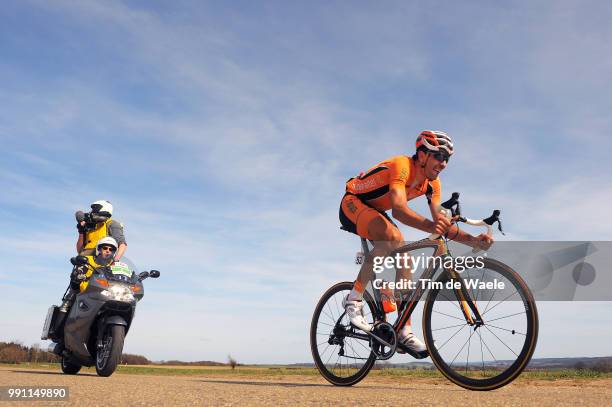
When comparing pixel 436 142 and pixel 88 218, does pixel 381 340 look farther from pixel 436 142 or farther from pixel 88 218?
pixel 88 218

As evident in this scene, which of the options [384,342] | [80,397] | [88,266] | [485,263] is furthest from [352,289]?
[88,266]

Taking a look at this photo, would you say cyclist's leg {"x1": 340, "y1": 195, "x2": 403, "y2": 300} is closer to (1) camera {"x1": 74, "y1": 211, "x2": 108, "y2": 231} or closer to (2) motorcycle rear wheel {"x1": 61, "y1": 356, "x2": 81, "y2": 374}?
(1) camera {"x1": 74, "y1": 211, "x2": 108, "y2": 231}

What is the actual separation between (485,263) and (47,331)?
7630mm

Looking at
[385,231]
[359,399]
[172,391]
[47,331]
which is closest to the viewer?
[359,399]

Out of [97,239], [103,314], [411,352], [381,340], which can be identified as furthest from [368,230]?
[97,239]

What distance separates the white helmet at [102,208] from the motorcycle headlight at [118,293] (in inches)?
86.4

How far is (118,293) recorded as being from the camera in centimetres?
845

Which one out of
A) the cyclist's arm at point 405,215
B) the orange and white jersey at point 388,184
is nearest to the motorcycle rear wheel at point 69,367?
the orange and white jersey at point 388,184

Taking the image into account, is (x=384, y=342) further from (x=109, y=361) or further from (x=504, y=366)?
(x=109, y=361)

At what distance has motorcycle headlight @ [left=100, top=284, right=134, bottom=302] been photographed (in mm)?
8398

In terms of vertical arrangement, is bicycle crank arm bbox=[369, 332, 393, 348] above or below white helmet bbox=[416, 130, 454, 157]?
below

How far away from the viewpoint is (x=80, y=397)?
14.9 ft

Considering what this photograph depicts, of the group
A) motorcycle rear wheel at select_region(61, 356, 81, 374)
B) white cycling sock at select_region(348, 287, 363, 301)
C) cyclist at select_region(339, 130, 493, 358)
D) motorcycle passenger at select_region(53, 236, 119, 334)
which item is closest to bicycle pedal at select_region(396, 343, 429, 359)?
cyclist at select_region(339, 130, 493, 358)

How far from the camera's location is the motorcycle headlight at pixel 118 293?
8.40 meters
